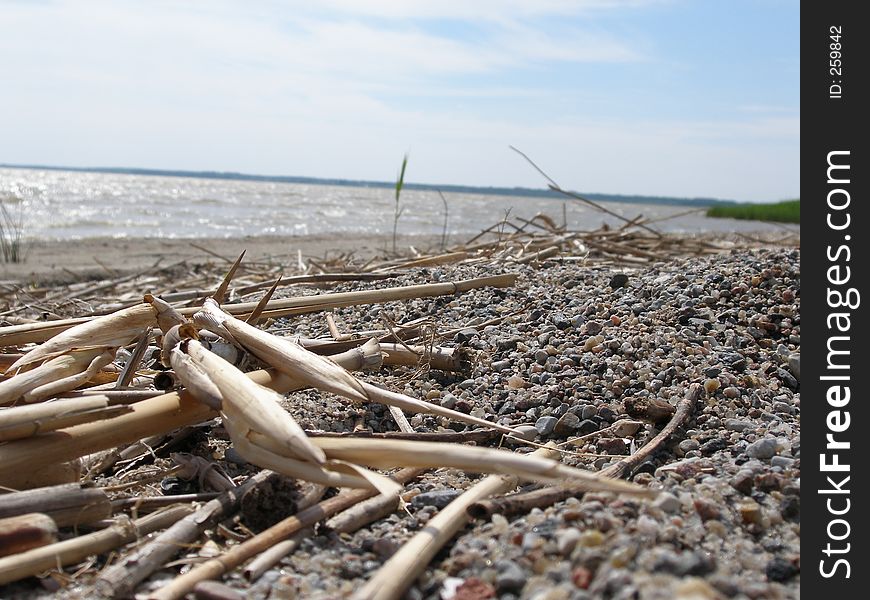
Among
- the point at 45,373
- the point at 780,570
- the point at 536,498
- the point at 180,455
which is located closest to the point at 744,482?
the point at 780,570

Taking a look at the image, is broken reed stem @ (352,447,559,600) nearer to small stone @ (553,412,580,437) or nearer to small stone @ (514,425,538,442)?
small stone @ (514,425,538,442)

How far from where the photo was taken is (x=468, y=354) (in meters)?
3.30

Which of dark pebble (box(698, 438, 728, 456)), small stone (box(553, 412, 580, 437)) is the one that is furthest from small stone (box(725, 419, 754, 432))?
small stone (box(553, 412, 580, 437))

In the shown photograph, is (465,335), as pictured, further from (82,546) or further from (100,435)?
(82,546)

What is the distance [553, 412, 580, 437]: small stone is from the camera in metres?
2.71

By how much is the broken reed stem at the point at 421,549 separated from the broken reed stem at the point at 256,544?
262 mm

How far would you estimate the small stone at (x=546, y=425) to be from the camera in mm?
2695

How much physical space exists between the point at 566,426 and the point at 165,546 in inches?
58.3

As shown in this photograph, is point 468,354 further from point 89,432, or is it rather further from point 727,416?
point 89,432

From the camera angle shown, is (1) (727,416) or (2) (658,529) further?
(1) (727,416)

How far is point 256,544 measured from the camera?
1.80 m

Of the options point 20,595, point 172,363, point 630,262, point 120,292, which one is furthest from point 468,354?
point 120,292

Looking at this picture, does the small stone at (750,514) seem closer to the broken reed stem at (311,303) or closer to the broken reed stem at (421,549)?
the broken reed stem at (421,549)
